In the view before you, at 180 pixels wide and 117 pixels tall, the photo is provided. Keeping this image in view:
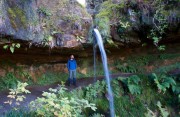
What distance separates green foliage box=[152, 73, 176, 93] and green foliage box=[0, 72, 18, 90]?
6.90 meters

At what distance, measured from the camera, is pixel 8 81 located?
460 inches

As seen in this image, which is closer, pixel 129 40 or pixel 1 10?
pixel 1 10

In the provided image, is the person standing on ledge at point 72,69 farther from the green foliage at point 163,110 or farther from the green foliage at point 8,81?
the green foliage at point 163,110

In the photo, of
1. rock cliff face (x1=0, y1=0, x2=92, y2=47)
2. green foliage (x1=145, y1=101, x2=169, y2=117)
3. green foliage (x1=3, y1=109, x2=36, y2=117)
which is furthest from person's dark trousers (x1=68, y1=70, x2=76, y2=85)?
green foliage (x1=145, y1=101, x2=169, y2=117)

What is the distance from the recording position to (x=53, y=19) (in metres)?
10.7

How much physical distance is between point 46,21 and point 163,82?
658 centimetres

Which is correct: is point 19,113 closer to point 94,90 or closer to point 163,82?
point 94,90

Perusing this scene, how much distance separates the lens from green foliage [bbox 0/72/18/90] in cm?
1152

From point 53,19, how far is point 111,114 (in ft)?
16.0

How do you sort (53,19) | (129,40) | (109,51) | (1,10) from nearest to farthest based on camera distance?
(1,10), (53,19), (129,40), (109,51)

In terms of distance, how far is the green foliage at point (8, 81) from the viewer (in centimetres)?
1152

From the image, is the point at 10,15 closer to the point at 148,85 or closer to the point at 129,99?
the point at 129,99

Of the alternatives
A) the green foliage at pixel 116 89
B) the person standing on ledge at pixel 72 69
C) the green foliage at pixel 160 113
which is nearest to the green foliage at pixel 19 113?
the person standing on ledge at pixel 72 69

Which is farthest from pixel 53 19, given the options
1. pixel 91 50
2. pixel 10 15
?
pixel 91 50
